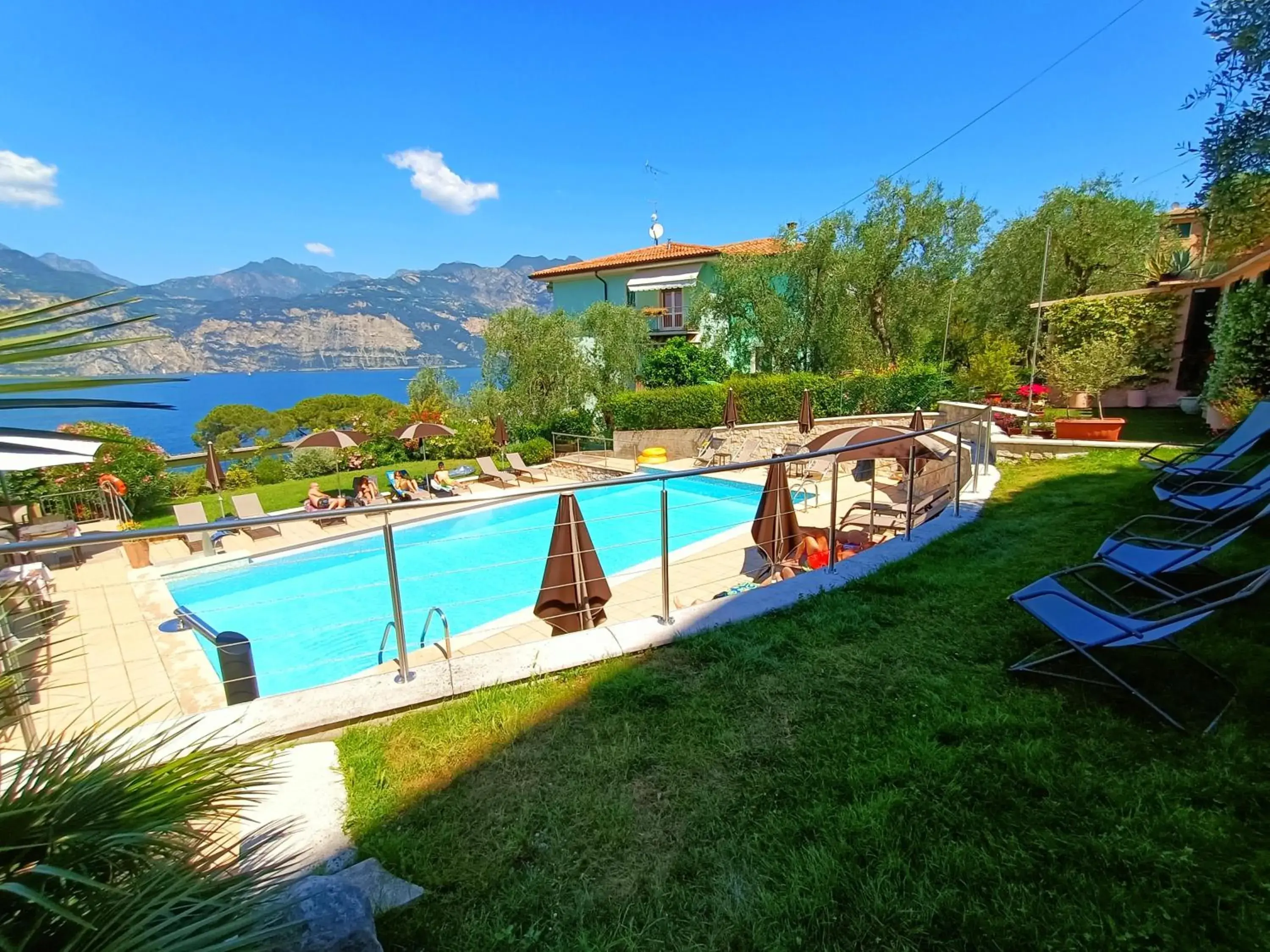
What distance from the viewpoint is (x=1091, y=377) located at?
10531 millimetres

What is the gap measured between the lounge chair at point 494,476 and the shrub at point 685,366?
7345 mm

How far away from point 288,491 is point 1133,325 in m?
23.2

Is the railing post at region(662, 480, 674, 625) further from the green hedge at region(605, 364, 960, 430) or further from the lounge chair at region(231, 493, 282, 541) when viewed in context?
the green hedge at region(605, 364, 960, 430)

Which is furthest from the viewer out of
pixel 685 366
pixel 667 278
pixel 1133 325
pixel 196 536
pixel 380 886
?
pixel 667 278

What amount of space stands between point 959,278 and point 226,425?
3112 centimetres

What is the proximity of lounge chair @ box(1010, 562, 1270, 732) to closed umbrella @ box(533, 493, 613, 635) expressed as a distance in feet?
9.92

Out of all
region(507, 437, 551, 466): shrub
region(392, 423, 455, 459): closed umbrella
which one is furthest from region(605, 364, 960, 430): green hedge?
region(392, 423, 455, 459): closed umbrella

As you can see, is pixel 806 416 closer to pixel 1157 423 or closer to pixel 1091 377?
pixel 1091 377

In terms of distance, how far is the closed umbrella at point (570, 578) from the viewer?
4.94 metres

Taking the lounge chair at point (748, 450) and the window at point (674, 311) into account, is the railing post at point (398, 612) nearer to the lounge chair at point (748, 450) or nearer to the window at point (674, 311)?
the lounge chair at point (748, 450)

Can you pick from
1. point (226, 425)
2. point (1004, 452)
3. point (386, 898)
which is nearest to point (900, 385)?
point (1004, 452)

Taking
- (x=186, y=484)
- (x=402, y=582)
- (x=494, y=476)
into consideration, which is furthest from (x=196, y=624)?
(x=186, y=484)

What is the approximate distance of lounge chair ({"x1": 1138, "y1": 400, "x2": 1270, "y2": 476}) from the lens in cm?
554

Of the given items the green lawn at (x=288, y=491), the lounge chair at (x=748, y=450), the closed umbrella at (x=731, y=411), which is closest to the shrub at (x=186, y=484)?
the green lawn at (x=288, y=491)
